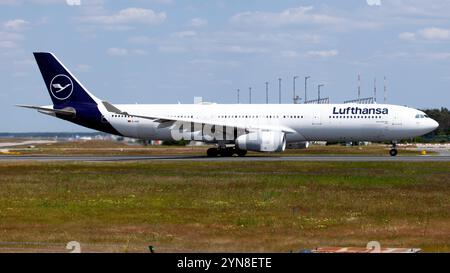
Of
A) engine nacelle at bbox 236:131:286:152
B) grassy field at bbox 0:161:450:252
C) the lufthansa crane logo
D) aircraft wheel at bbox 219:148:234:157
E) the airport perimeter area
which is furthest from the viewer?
the lufthansa crane logo

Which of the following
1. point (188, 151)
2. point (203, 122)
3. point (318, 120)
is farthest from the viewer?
point (188, 151)

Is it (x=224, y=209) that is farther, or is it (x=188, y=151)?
(x=188, y=151)

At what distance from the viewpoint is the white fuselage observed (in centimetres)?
5775

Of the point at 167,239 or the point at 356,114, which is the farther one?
the point at 356,114

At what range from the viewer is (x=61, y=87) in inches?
2386

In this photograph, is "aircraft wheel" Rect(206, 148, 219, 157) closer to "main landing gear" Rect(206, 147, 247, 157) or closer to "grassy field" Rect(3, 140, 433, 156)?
"main landing gear" Rect(206, 147, 247, 157)

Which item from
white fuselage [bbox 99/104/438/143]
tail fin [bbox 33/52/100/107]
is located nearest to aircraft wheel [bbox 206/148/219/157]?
white fuselage [bbox 99/104/438/143]

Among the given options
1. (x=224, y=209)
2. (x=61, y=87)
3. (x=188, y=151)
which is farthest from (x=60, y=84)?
(x=224, y=209)

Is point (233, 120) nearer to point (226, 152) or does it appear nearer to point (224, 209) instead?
point (226, 152)

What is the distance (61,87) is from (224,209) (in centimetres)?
3762

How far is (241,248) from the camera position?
18.0 m
